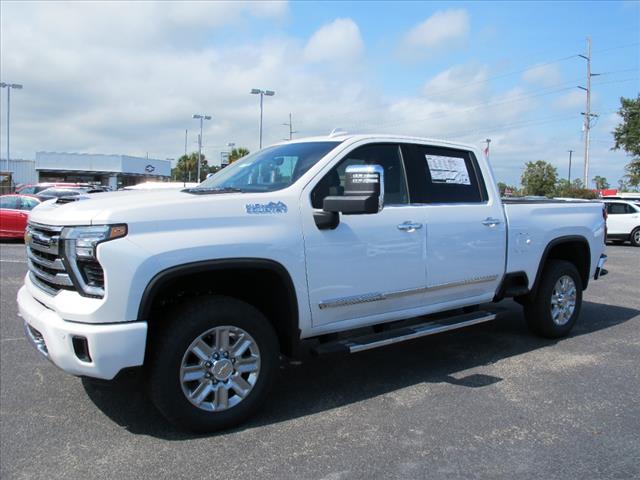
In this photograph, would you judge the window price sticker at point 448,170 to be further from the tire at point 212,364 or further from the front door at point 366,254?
the tire at point 212,364

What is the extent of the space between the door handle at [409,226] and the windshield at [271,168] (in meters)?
0.83

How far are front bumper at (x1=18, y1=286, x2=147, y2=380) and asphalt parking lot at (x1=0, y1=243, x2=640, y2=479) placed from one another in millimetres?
564

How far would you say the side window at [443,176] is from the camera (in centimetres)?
486

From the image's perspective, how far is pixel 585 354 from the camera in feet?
18.2

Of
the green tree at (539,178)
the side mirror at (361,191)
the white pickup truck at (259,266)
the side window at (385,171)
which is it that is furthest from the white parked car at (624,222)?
the green tree at (539,178)

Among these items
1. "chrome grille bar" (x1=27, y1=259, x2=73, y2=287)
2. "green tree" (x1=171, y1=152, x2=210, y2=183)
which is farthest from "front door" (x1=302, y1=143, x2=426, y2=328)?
"green tree" (x1=171, y1=152, x2=210, y2=183)

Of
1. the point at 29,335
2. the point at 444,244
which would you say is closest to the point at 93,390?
the point at 29,335

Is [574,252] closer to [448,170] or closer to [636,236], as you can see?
[448,170]

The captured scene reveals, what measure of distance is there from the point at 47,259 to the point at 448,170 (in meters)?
3.39

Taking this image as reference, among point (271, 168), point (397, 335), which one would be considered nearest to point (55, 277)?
point (271, 168)

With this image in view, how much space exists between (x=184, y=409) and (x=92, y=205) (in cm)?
139

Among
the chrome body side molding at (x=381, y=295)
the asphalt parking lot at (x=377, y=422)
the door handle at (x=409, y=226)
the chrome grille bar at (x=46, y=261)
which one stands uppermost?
the door handle at (x=409, y=226)

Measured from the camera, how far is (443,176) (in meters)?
5.10

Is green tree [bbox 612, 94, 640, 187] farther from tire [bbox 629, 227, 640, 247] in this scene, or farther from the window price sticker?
the window price sticker
